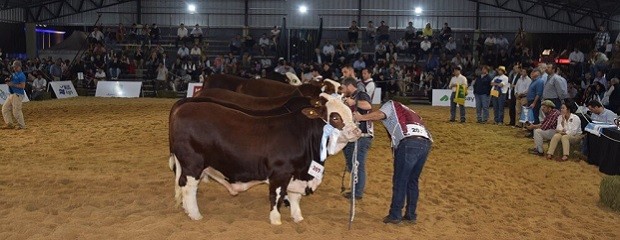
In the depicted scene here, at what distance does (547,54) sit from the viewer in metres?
31.2

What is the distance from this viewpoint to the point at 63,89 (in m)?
26.1

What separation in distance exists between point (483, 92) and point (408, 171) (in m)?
11.2

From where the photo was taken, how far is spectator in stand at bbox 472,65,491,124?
17.4 meters

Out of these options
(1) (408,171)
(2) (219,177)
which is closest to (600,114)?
(1) (408,171)

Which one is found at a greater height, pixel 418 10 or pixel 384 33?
pixel 418 10

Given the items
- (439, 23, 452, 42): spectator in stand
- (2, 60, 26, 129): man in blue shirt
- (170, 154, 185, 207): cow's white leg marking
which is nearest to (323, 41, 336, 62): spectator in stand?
(439, 23, 452, 42): spectator in stand

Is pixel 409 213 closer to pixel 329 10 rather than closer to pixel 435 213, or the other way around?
pixel 435 213

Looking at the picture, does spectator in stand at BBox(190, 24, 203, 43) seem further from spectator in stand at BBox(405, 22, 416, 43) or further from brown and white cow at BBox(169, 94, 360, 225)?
brown and white cow at BBox(169, 94, 360, 225)

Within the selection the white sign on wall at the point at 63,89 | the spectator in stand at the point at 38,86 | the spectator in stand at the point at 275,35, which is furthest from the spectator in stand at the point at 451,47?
the spectator in stand at the point at 38,86

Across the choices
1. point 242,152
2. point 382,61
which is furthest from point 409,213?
point 382,61

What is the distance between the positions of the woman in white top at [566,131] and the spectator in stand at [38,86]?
1923 cm

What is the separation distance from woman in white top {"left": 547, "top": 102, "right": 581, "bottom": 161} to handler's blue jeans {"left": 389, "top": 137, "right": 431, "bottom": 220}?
229 inches

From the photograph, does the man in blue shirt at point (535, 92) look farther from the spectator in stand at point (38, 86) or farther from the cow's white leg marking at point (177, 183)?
the spectator in stand at point (38, 86)

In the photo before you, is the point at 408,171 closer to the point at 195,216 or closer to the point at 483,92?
the point at 195,216
